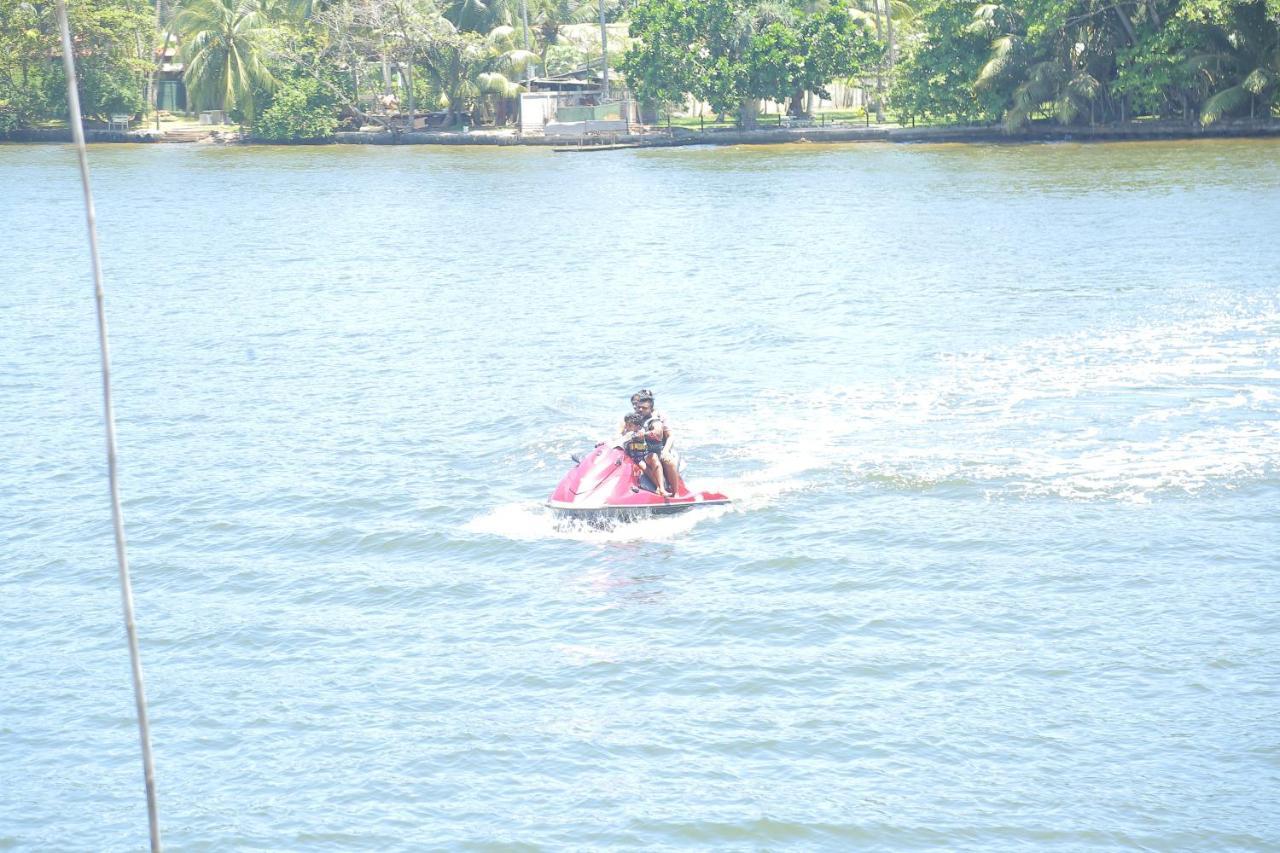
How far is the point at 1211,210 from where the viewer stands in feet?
181

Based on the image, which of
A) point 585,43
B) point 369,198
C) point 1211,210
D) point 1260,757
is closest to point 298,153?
point 585,43

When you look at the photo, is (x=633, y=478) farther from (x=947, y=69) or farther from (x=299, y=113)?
(x=299, y=113)

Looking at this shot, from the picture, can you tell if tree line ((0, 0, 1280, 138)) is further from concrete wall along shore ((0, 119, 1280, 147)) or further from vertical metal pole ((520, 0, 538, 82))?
concrete wall along shore ((0, 119, 1280, 147))

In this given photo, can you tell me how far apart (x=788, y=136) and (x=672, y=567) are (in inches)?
2853

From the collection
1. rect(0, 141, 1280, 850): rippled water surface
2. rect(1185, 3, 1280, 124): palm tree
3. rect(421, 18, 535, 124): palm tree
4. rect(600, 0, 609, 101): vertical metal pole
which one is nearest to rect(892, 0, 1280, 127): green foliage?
rect(1185, 3, 1280, 124): palm tree

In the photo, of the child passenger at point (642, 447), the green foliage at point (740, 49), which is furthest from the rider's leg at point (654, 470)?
the green foliage at point (740, 49)

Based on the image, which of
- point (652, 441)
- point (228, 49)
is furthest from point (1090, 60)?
point (652, 441)

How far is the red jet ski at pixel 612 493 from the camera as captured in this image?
912 inches

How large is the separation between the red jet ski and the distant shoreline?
63.0m

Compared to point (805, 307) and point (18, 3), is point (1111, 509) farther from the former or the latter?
point (18, 3)

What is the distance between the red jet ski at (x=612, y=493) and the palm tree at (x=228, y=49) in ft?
276

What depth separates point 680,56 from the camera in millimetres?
89875

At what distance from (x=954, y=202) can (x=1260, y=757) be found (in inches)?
1877

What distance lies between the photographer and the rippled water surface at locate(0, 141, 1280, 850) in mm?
16203
